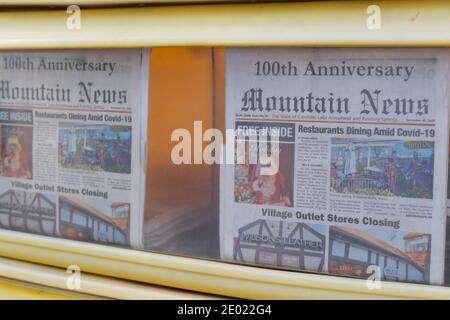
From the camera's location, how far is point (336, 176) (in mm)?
1521

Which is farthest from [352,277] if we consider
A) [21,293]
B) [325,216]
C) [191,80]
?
[21,293]

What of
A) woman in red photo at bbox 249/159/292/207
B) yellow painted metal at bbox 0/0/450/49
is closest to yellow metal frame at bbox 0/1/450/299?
yellow painted metal at bbox 0/0/450/49

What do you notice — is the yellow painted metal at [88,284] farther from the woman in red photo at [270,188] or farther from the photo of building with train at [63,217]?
the woman in red photo at [270,188]

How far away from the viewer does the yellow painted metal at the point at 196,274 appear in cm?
150

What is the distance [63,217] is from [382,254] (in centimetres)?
100

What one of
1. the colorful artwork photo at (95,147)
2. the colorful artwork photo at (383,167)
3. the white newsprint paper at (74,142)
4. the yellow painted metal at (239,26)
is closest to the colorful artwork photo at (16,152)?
the white newsprint paper at (74,142)

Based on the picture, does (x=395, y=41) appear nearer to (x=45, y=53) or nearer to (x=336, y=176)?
(x=336, y=176)

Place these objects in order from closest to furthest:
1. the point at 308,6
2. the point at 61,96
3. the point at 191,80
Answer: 1. the point at 308,6
2. the point at 191,80
3. the point at 61,96

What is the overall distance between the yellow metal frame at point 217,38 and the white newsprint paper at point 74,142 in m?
0.06

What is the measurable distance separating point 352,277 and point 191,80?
703 mm

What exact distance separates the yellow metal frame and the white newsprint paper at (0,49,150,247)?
59 millimetres

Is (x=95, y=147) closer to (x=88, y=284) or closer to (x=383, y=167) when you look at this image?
(x=88, y=284)

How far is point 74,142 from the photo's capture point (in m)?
1.85

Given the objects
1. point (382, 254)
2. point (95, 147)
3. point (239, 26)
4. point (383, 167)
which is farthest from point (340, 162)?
point (95, 147)
